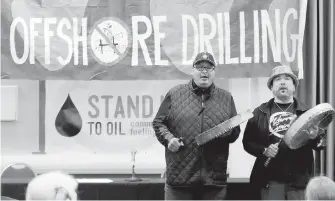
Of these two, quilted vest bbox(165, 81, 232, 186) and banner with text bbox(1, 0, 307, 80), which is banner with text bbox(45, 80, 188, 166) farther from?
quilted vest bbox(165, 81, 232, 186)

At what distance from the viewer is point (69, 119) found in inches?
193

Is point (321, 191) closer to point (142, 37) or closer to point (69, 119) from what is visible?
point (142, 37)

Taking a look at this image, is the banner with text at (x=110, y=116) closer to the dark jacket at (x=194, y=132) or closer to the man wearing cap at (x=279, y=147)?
the dark jacket at (x=194, y=132)

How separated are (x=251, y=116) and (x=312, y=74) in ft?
3.92

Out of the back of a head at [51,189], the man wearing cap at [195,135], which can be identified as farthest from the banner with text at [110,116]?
the back of a head at [51,189]

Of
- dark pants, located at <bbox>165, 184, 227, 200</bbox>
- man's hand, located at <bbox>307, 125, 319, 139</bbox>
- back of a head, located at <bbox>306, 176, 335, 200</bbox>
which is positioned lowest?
dark pants, located at <bbox>165, 184, 227, 200</bbox>

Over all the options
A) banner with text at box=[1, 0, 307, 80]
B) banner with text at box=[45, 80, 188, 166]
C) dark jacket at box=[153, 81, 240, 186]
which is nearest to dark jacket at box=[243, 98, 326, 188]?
dark jacket at box=[153, 81, 240, 186]

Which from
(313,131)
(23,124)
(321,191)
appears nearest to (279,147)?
(313,131)

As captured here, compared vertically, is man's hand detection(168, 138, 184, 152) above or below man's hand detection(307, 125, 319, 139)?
below

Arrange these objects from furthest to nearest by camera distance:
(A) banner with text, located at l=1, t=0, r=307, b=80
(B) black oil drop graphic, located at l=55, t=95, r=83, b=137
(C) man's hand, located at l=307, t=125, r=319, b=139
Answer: (B) black oil drop graphic, located at l=55, t=95, r=83, b=137, (A) banner with text, located at l=1, t=0, r=307, b=80, (C) man's hand, located at l=307, t=125, r=319, b=139

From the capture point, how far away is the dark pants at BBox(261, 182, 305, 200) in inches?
143

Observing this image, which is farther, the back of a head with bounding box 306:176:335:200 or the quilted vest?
the quilted vest

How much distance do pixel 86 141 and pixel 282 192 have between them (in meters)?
1.94

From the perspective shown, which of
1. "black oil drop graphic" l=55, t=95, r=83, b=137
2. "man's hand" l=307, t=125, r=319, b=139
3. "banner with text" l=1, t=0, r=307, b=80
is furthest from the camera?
"black oil drop graphic" l=55, t=95, r=83, b=137
